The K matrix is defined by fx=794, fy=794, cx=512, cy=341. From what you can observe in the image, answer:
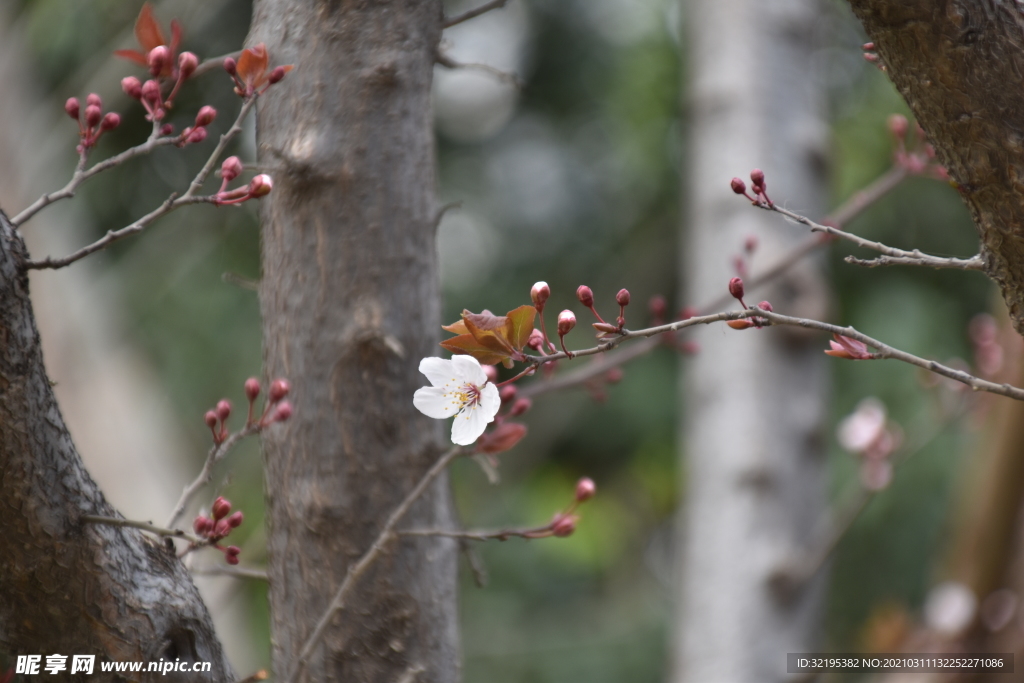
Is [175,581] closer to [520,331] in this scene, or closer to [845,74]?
[520,331]

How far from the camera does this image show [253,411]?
87cm

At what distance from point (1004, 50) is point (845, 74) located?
423 centimetres

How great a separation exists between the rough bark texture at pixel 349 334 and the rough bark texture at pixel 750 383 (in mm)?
1212

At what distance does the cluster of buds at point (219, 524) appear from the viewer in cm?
77

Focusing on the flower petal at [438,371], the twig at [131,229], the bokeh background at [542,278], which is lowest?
the flower petal at [438,371]

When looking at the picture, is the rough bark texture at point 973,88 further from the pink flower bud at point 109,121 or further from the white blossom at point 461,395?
the pink flower bud at point 109,121

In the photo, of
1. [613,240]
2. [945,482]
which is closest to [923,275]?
[945,482]

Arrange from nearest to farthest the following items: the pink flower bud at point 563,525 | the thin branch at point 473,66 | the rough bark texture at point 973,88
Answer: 1. the rough bark texture at point 973,88
2. the pink flower bud at point 563,525
3. the thin branch at point 473,66

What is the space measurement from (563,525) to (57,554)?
53 centimetres

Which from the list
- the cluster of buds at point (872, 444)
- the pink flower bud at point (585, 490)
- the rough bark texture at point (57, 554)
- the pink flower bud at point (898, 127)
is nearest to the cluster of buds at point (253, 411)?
the rough bark texture at point (57, 554)

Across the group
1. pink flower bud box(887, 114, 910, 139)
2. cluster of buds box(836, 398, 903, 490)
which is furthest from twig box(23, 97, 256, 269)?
cluster of buds box(836, 398, 903, 490)

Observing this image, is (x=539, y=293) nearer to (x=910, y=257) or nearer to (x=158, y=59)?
(x=910, y=257)

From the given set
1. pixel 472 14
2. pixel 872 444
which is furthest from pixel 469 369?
pixel 872 444

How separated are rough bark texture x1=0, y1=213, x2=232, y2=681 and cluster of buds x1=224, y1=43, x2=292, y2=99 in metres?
0.28
